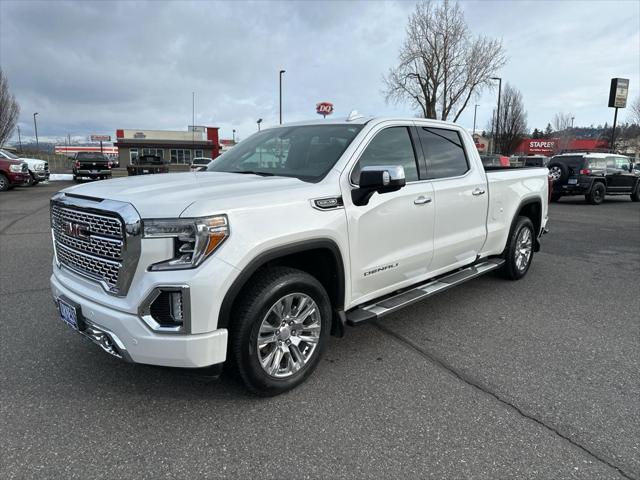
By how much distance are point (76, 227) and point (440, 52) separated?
110 ft

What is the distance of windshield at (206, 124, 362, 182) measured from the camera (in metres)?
3.52

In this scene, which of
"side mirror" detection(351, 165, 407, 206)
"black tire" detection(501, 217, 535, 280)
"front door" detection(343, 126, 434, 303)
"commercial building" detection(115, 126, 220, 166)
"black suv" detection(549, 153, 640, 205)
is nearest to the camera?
"side mirror" detection(351, 165, 407, 206)

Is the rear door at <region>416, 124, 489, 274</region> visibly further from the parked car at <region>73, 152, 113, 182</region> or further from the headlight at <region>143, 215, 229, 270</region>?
the parked car at <region>73, 152, 113, 182</region>

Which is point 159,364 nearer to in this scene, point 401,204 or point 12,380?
point 12,380

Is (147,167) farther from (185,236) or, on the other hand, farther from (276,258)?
(185,236)

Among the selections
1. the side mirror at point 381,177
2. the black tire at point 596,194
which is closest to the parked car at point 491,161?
the black tire at point 596,194

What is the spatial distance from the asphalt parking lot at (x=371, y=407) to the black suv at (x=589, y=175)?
1304cm

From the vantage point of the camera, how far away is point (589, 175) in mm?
15977

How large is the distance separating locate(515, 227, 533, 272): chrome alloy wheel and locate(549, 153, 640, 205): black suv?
11.6 m

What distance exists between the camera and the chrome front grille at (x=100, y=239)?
101 inches

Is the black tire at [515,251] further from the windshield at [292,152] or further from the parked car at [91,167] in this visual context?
the parked car at [91,167]

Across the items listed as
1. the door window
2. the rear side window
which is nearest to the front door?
the door window

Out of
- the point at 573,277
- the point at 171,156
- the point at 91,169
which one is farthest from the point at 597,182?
the point at 171,156

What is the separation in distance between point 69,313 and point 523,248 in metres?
5.19
